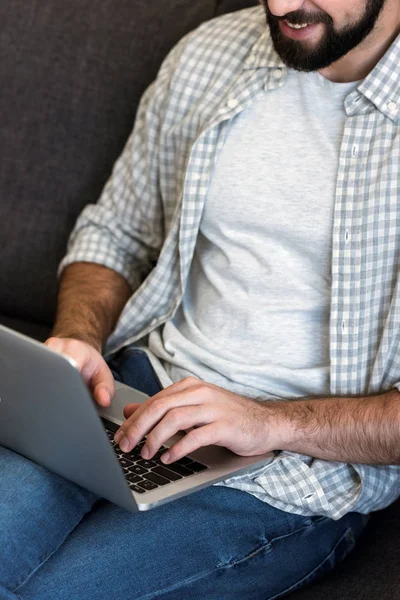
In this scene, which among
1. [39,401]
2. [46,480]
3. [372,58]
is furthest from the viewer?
[372,58]

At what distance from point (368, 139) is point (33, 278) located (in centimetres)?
75

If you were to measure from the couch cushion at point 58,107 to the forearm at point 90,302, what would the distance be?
0.60 feet

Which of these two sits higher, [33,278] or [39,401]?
[39,401]

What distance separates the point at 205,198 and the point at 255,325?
21 cm

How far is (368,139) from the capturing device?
136 centimetres

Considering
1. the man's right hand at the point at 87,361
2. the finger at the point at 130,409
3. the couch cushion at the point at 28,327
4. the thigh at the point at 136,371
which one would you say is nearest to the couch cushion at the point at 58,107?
the couch cushion at the point at 28,327

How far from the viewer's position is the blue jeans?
1146 millimetres

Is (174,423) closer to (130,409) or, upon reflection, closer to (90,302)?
(130,409)

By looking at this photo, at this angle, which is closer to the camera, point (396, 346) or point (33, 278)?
point (396, 346)

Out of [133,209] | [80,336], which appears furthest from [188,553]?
[133,209]

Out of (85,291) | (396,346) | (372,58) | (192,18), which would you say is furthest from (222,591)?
(192,18)

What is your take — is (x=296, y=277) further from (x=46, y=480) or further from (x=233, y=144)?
(x=46, y=480)

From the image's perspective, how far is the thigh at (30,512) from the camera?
112cm

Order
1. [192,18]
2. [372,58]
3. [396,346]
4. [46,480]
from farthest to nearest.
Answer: [192,18] → [372,58] → [396,346] → [46,480]
